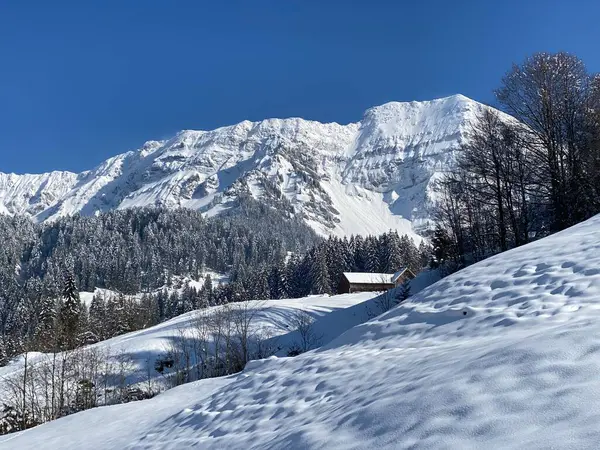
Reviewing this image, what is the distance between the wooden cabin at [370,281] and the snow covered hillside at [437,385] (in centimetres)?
5686

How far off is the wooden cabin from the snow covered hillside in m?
56.9

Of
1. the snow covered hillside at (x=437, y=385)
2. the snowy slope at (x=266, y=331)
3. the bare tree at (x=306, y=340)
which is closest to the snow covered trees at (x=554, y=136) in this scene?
the snow covered hillside at (x=437, y=385)

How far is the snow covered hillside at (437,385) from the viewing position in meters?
3.75

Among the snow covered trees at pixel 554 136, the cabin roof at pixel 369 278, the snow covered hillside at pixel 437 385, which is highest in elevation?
the snow covered trees at pixel 554 136

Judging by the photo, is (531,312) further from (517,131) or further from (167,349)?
(167,349)

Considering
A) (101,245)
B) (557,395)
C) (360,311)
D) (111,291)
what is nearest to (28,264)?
(101,245)

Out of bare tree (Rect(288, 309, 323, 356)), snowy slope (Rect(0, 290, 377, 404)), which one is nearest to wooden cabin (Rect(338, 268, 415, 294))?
snowy slope (Rect(0, 290, 377, 404))

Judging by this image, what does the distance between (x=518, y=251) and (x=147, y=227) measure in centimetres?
18974

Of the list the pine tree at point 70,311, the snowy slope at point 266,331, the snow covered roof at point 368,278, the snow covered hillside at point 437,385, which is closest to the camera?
the snow covered hillside at point 437,385

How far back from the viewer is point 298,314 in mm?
43438

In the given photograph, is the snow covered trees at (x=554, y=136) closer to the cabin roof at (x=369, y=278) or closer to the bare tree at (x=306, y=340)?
the bare tree at (x=306, y=340)

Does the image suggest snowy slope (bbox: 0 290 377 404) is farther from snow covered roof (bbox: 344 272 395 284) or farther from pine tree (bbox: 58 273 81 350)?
snow covered roof (bbox: 344 272 395 284)

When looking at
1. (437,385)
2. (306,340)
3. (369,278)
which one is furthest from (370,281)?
(437,385)

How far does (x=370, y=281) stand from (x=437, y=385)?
67173mm
